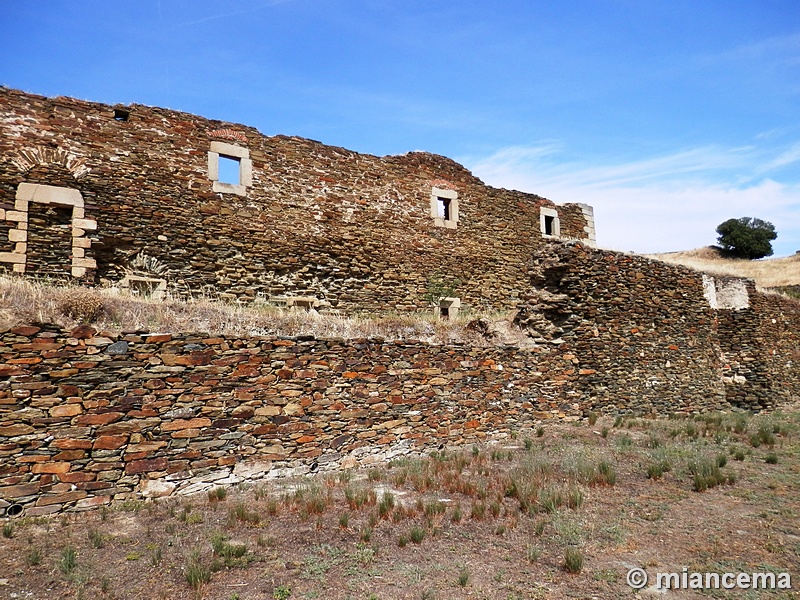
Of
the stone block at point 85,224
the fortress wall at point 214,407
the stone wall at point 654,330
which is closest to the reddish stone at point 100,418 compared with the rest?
the fortress wall at point 214,407

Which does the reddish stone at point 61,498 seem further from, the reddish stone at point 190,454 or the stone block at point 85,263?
the stone block at point 85,263

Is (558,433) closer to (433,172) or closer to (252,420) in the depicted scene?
(252,420)

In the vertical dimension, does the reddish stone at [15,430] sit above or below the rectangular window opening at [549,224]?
below

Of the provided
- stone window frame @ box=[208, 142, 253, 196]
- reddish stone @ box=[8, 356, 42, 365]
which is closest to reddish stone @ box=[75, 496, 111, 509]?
reddish stone @ box=[8, 356, 42, 365]

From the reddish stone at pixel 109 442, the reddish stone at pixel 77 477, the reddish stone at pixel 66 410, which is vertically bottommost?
the reddish stone at pixel 77 477

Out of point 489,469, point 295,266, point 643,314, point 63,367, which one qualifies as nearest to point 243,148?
point 295,266

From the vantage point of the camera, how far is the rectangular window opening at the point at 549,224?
18173 mm

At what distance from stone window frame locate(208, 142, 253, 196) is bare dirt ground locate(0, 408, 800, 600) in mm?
7597

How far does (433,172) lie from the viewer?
51.4 feet

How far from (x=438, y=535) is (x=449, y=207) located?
11746mm

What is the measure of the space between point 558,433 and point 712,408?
20.0 ft

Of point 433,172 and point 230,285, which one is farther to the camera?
point 433,172

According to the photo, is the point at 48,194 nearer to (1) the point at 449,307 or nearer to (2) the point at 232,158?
(2) the point at 232,158

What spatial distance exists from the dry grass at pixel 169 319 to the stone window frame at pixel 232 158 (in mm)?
3849
